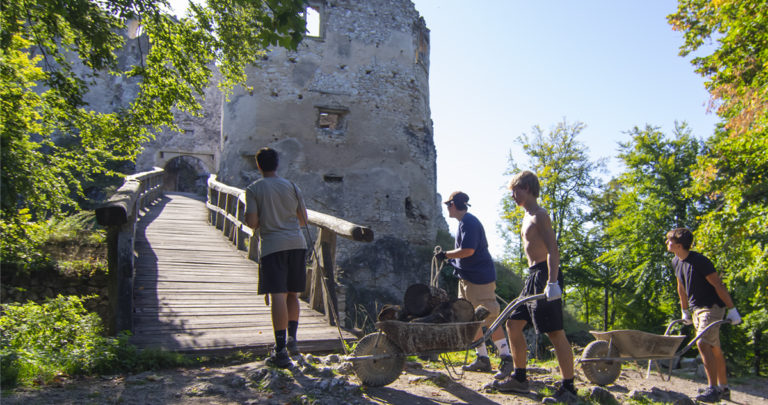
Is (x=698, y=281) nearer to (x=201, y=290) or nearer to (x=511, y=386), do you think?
(x=511, y=386)

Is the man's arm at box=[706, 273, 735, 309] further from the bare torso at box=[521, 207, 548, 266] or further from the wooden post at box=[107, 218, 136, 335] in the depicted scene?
the wooden post at box=[107, 218, 136, 335]

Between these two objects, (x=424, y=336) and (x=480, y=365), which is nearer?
(x=424, y=336)

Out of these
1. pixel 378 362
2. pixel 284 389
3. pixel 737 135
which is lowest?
pixel 284 389

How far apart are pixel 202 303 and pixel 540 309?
3.52m

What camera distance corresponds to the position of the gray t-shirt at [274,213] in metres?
3.87

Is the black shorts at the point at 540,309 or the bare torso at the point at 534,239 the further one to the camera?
the bare torso at the point at 534,239

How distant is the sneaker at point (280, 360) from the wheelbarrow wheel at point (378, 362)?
510 millimetres

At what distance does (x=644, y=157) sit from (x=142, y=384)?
58.7 ft

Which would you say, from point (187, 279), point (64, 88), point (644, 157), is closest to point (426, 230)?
point (644, 157)

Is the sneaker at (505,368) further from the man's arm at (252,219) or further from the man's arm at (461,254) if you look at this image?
the man's arm at (252,219)

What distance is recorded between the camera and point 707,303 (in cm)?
439

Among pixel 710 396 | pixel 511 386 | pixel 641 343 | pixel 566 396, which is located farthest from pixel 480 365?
pixel 710 396

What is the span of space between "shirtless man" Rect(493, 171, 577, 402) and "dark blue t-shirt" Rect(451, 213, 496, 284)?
66 centimetres

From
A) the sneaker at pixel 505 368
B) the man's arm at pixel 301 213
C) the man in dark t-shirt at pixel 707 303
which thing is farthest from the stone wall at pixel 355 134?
the man in dark t-shirt at pixel 707 303
